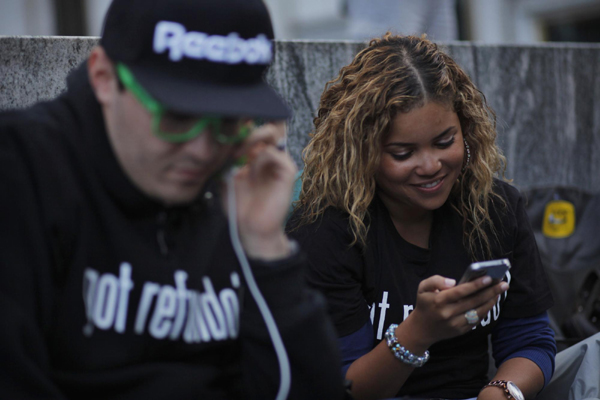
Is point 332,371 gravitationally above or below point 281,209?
below

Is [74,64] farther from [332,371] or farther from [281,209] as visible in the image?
[332,371]

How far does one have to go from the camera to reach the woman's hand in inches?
67.7

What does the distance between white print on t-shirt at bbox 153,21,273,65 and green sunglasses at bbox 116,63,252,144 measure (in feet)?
0.24

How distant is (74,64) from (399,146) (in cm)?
117

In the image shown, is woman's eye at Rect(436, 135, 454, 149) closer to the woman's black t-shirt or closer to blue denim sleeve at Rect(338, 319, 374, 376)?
the woman's black t-shirt

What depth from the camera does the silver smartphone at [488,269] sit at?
5.38ft

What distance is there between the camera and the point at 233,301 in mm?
1436

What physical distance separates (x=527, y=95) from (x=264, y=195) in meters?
2.76

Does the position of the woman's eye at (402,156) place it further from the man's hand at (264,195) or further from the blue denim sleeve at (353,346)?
the man's hand at (264,195)

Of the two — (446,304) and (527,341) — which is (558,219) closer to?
(527,341)

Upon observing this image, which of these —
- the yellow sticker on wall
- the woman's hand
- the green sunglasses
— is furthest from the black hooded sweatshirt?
the yellow sticker on wall

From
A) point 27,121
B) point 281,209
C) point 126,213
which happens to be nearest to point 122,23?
point 27,121

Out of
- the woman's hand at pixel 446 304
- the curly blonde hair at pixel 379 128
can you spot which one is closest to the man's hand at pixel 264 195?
the woman's hand at pixel 446 304

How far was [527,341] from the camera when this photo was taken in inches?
85.0
